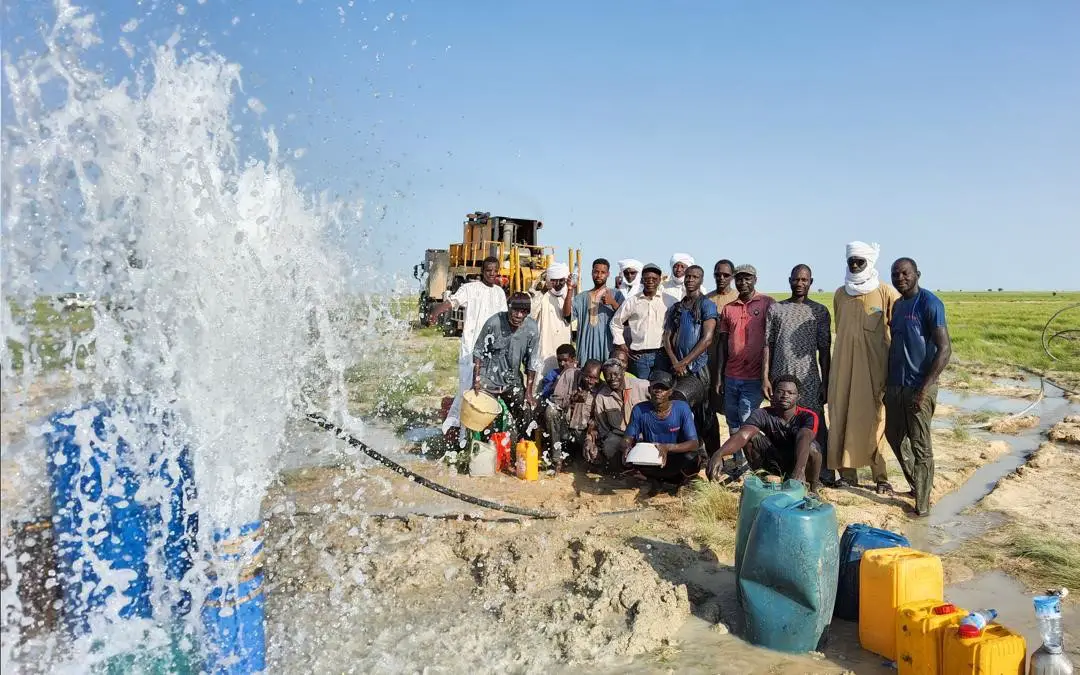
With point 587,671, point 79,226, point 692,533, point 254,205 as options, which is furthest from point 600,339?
point 79,226

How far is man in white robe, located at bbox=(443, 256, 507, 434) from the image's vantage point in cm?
713

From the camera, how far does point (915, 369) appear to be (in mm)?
5359

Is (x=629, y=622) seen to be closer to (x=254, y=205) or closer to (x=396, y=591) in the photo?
(x=396, y=591)

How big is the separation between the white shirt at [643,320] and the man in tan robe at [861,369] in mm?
1592

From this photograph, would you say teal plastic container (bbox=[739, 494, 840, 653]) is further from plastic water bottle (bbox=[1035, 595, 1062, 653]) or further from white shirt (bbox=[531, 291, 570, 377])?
white shirt (bbox=[531, 291, 570, 377])

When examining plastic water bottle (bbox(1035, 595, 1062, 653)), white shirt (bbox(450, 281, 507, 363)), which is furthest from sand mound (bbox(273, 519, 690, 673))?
white shirt (bbox(450, 281, 507, 363))

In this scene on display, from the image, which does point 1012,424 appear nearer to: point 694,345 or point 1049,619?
point 694,345

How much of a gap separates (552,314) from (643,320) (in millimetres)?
1078

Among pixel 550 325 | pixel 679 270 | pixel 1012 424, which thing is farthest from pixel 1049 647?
pixel 1012 424

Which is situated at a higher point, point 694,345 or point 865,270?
point 865,270

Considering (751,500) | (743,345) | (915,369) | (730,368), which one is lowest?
(751,500)

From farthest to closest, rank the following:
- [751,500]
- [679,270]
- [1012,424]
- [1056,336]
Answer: [1056,336] → [1012,424] → [679,270] → [751,500]

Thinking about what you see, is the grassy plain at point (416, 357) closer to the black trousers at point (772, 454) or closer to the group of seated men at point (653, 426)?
the group of seated men at point (653, 426)

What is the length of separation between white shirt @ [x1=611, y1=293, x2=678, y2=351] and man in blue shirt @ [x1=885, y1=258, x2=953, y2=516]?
6.64 ft
